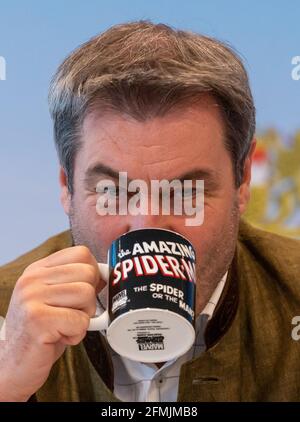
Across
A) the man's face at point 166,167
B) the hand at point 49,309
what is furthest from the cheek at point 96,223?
the hand at point 49,309

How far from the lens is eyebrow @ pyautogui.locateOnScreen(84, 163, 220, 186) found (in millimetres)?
965

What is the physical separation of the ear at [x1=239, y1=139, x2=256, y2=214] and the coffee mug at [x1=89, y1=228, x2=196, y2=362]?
34 centimetres

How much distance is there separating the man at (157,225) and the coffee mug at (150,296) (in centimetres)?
5

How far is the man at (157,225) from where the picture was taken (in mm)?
→ 877

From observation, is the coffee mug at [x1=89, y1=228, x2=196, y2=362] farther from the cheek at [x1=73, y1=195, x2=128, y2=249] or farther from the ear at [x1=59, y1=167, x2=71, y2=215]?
the ear at [x1=59, y1=167, x2=71, y2=215]

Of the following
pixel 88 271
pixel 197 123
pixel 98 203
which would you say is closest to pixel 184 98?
pixel 197 123

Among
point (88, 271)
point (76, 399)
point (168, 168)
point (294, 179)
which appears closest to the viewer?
point (88, 271)

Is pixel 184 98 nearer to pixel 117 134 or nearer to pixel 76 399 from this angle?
pixel 117 134

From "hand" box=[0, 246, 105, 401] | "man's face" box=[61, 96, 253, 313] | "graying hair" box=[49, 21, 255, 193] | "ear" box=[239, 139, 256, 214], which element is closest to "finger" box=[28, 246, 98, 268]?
"hand" box=[0, 246, 105, 401]


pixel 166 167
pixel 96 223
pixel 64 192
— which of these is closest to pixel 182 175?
pixel 166 167

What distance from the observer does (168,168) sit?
3.16ft

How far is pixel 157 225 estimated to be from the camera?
920 mm

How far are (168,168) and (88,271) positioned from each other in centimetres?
21

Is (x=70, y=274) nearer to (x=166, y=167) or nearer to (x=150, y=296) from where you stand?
(x=150, y=296)
